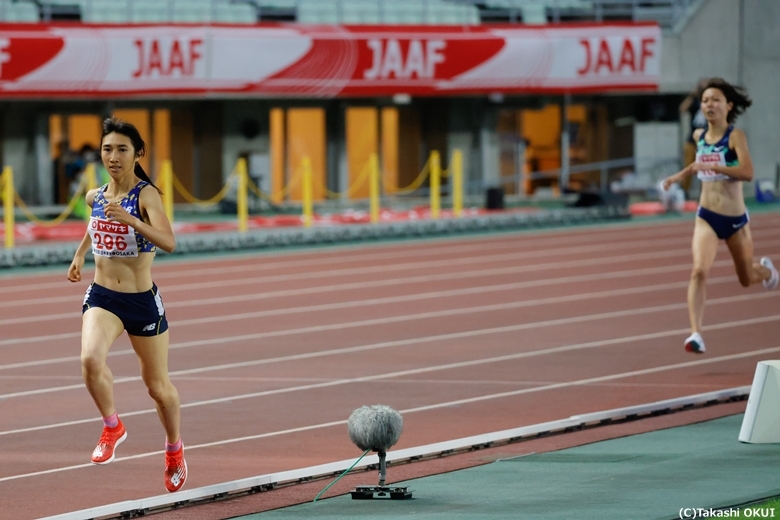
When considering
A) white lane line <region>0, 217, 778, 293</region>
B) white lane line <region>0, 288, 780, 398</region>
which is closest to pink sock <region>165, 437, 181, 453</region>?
white lane line <region>0, 288, 780, 398</region>

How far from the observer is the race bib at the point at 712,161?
40.8 feet

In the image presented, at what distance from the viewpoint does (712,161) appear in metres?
12.4

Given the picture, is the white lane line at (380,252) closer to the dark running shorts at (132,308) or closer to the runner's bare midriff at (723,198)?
the runner's bare midriff at (723,198)

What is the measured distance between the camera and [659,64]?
117 ft

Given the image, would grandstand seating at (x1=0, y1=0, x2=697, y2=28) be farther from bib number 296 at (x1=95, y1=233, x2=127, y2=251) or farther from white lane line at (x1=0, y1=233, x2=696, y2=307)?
bib number 296 at (x1=95, y1=233, x2=127, y2=251)

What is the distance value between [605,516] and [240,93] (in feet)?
80.0

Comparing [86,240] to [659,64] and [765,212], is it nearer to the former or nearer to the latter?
[765,212]

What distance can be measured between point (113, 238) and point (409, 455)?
216cm

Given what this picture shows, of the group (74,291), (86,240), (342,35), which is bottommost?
(74,291)

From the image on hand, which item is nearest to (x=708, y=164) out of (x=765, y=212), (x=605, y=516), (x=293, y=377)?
(x=293, y=377)

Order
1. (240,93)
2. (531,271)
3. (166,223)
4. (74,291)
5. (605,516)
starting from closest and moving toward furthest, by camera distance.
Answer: (605,516)
(166,223)
(74,291)
(531,271)
(240,93)

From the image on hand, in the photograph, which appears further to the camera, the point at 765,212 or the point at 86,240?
the point at 765,212

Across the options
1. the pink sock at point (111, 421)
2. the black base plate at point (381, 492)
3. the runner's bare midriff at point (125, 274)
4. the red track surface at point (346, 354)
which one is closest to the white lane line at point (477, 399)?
the red track surface at point (346, 354)

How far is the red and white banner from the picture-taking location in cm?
2864
